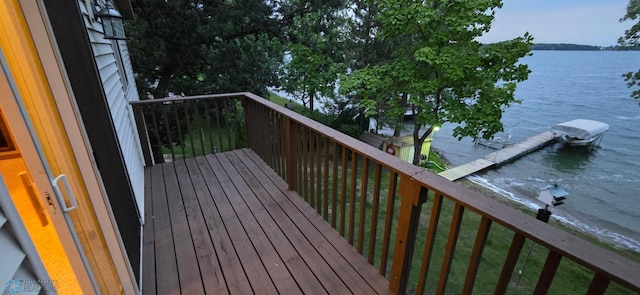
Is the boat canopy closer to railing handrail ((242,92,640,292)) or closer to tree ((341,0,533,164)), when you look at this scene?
tree ((341,0,533,164))

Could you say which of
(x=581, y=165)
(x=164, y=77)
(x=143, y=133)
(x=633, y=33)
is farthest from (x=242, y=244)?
(x=581, y=165)

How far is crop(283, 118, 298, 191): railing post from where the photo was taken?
2.61 metres

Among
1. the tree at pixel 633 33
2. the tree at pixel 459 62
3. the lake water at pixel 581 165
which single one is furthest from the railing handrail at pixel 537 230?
the lake water at pixel 581 165

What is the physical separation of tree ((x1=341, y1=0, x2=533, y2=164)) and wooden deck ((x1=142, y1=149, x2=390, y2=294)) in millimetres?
5617

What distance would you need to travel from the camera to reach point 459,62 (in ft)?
22.4

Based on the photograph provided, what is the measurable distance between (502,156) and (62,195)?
685 inches

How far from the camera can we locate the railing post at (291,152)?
261cm

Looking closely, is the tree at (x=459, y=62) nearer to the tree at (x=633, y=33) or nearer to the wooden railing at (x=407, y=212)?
the tree at (x=633, y=33)

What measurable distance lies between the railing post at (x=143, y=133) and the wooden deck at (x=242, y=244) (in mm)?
449

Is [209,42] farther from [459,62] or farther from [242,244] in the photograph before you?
[242,244]

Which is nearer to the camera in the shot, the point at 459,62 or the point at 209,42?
the point at 459,62

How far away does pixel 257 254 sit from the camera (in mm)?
2004

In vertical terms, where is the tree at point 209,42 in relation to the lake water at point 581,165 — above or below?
above

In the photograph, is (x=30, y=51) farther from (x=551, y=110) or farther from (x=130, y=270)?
(x=551, y=110)
